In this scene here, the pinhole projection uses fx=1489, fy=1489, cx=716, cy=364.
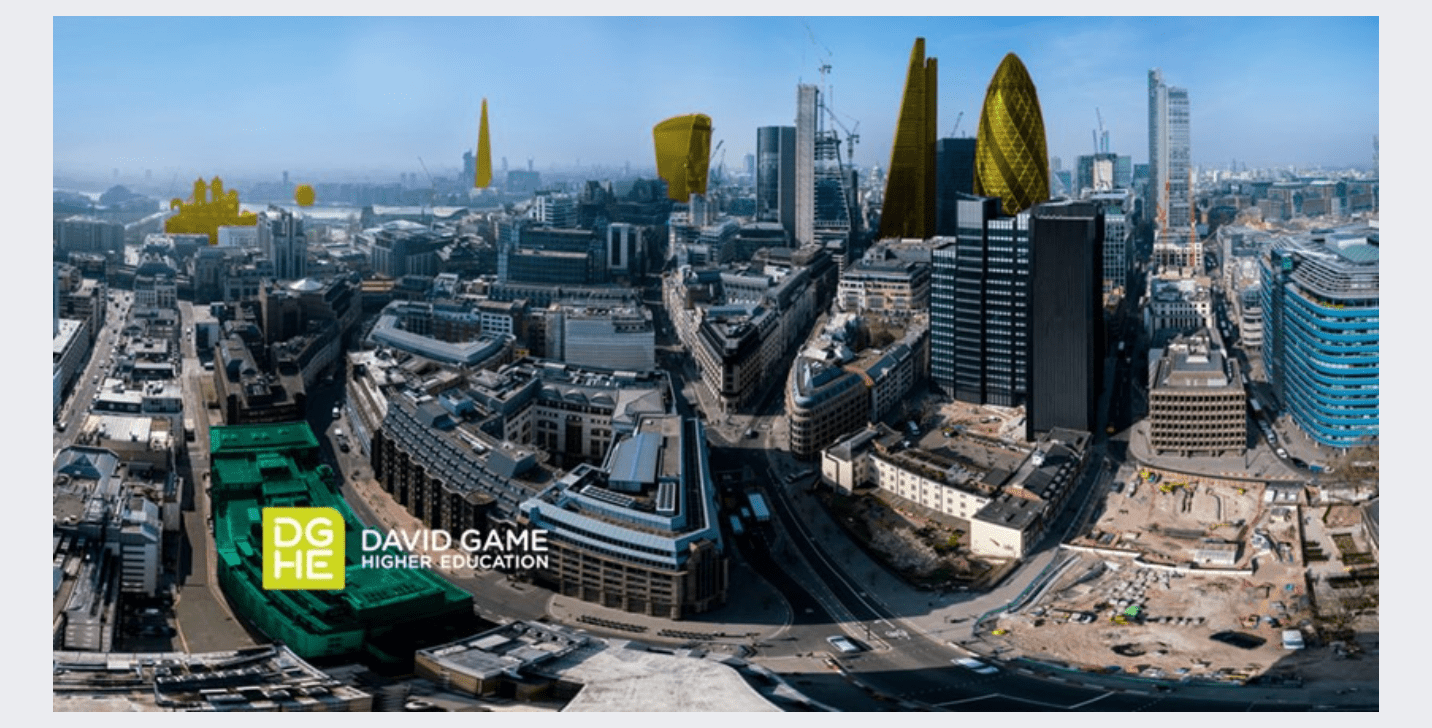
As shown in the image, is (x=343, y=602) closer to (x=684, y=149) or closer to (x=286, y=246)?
(x=684, y=149)

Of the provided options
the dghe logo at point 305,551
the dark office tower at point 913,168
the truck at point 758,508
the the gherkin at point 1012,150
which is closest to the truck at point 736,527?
the truck at point 758,508

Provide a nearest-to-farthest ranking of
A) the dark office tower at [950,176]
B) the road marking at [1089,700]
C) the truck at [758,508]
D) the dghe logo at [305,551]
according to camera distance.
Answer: the road marking at [1089,700] < the dghe logo at [305,551] < the truck at [758,508] < the dark office tower at [950,176]

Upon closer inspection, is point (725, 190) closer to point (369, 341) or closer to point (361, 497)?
point (369, 341)

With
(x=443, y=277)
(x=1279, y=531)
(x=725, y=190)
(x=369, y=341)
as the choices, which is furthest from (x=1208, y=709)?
(x=725, y=190)

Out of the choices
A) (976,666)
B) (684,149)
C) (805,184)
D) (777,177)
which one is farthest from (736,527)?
(777,177)

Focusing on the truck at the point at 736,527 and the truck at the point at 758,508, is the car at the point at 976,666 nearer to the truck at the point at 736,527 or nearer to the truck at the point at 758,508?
the truck at the point at 736,527
